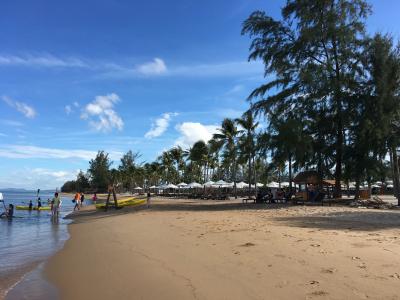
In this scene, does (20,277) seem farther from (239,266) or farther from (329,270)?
(329,270)

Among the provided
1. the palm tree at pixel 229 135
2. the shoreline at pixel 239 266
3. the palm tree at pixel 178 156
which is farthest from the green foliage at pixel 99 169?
the shoreline at pixel 239 266

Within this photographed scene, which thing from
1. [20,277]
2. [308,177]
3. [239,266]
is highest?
[308,177]

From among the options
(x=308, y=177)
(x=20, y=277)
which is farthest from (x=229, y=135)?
(x=20, y=277)

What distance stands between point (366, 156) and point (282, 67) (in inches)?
339

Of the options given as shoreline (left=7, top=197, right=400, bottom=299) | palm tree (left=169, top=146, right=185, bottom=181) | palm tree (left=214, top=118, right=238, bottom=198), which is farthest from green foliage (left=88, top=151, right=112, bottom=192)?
shoreline (left=7, top=197, right=400, bottom=299)

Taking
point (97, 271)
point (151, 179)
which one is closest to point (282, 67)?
point (97, 271)

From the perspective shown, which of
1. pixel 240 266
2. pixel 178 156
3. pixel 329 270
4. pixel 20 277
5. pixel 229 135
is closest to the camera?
pixel 329 270

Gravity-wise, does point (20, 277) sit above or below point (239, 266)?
below

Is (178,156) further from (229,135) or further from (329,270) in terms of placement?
(329,270)

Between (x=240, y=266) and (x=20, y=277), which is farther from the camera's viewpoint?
(x=20, y=277)

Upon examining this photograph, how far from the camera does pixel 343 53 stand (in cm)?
2952

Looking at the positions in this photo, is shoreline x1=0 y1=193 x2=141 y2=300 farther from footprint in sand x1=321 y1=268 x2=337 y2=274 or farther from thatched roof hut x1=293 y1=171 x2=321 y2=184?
thatched roof hut x1=293 y1=171 x2=321 y2=184

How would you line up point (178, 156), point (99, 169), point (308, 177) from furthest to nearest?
point (99, 169) → point (178, 156) → point (308, 177)

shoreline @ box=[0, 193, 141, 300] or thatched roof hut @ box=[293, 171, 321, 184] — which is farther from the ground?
thatched roof hut @ box=[293, 171, 321, 184]
